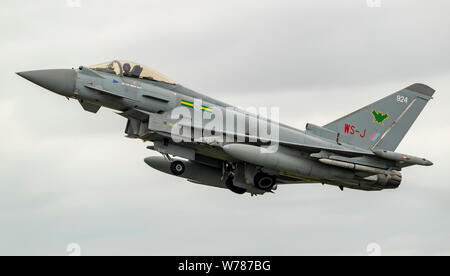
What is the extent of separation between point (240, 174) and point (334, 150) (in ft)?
10.7

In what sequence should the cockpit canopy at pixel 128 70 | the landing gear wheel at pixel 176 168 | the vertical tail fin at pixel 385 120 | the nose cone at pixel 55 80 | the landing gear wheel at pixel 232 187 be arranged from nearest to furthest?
the nose cone at pixel 55 80 < the cockpit canopy at pixel 128 70 < the landing gear wheel at pixel 176 168 < the vertical tail fin at pixel 385 120 < the landing gear wheel at pixel 232 187

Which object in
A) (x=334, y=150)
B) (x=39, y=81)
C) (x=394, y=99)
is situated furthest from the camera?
(x=394, y=99)

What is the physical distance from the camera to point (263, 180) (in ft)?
90.0

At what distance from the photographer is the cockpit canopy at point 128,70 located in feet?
84.6

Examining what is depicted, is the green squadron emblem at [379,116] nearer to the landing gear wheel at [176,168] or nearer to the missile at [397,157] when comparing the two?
the missile at [397,157]

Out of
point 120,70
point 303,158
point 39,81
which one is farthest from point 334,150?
point 39,81

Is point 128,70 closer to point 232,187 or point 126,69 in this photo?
point 126,69

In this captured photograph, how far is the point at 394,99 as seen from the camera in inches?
1125

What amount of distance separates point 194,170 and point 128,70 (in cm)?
470

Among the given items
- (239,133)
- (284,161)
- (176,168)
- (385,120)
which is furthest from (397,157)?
(176,168)

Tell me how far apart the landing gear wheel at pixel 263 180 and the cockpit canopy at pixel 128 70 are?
4157 mm

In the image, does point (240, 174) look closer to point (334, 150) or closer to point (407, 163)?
point (334, 150)

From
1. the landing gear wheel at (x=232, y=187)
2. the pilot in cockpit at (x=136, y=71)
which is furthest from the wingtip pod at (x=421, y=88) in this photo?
the pilot in cockpit at (x=136, y=71)

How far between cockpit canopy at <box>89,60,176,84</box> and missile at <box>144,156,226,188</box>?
3.60 m
